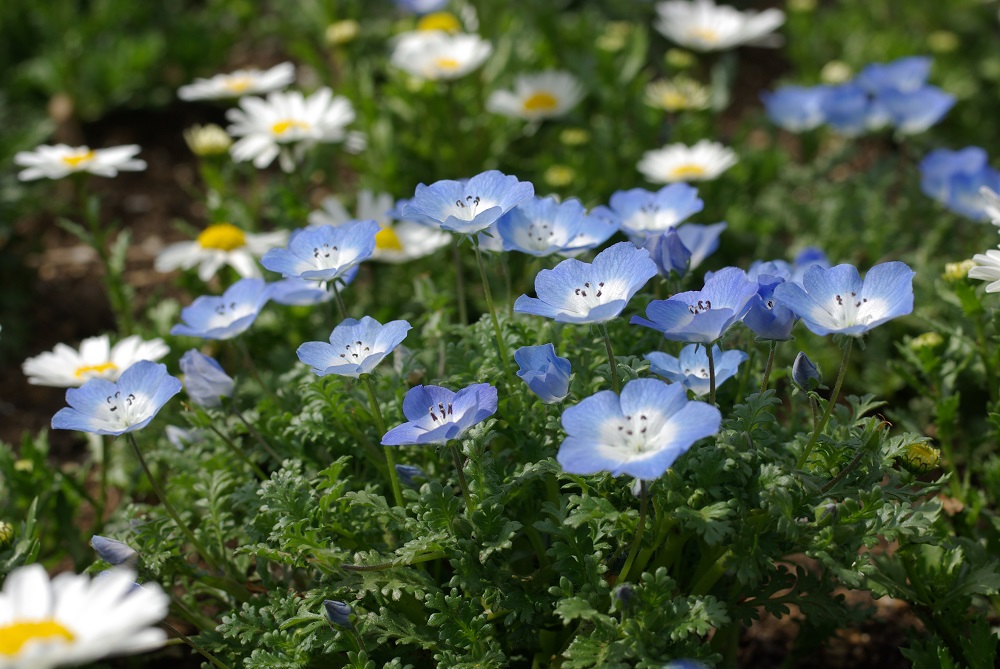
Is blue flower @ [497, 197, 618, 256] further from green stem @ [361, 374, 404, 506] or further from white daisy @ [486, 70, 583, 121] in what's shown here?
white daisy @ [486, 70, 583, 121]

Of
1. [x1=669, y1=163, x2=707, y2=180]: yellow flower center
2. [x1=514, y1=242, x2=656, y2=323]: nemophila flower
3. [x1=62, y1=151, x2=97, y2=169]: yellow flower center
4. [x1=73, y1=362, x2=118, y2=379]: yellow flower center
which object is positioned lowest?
[x1=669, y1=163, x2=707, y2=180]: yellow flower center

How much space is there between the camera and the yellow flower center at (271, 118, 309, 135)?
10.5ft

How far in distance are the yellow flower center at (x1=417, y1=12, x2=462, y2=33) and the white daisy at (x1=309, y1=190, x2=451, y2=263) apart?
117cm

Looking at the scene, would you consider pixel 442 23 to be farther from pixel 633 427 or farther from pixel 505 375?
pixel 633 427

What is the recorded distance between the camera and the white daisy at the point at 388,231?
300 cm

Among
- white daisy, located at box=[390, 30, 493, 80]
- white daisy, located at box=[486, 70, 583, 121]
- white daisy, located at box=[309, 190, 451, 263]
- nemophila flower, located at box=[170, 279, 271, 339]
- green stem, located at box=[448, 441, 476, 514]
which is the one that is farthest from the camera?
white daisy, located at box=[486, 70, 583, 121]

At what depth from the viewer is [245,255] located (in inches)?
119

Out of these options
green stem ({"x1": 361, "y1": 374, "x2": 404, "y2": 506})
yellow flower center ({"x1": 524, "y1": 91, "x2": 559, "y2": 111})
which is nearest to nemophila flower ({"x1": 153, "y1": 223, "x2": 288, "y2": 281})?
yellow flower center ({"x1": 524, "y1": 91, "x2": 559, "y2": 111})

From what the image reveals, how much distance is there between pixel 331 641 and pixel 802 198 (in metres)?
3.00

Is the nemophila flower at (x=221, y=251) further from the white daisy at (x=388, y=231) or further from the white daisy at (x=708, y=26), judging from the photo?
the white daisy at (x=708, y=26)

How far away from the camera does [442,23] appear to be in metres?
4.04

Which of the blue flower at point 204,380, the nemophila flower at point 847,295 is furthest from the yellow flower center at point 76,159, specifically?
the nemophila flower at point 847,295

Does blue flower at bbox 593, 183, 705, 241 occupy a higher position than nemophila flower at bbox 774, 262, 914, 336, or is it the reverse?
nemophila flower at bbox 774, 262, 914, 336

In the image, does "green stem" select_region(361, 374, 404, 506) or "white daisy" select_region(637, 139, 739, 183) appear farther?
"white daisy" select_region(637, 139, 739, 183)
